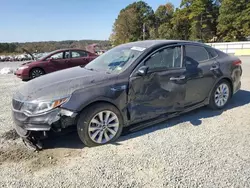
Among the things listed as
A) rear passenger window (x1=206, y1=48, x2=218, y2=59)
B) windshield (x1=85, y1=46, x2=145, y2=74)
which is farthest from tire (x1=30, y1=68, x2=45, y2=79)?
rear passenger window (x1=206, y1=48, x2=218, y2=59)

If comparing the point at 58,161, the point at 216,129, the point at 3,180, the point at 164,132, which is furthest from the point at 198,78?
the point at 3,180

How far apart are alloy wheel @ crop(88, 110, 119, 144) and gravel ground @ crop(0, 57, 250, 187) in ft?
0.44

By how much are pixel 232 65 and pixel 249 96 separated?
142 centimetres

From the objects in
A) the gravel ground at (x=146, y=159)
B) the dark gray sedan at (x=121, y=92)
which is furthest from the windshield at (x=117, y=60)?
the gravel ground at (x=146, y=159)

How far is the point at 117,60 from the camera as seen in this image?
3785mm

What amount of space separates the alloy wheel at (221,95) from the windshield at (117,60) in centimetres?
192

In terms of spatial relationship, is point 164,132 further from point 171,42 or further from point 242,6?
point 242,6

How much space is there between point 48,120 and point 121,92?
1096 millimetres

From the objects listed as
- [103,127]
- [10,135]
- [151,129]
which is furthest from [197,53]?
[10,135]

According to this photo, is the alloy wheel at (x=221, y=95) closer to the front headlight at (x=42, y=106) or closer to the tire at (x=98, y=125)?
the tire at (x=98, y=125)

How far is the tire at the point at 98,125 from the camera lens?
3053 millimetres

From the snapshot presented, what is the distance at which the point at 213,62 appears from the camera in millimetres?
4324

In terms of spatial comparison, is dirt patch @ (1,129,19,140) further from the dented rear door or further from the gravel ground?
the dented rear door

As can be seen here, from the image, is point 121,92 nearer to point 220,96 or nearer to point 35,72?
point 220,96
